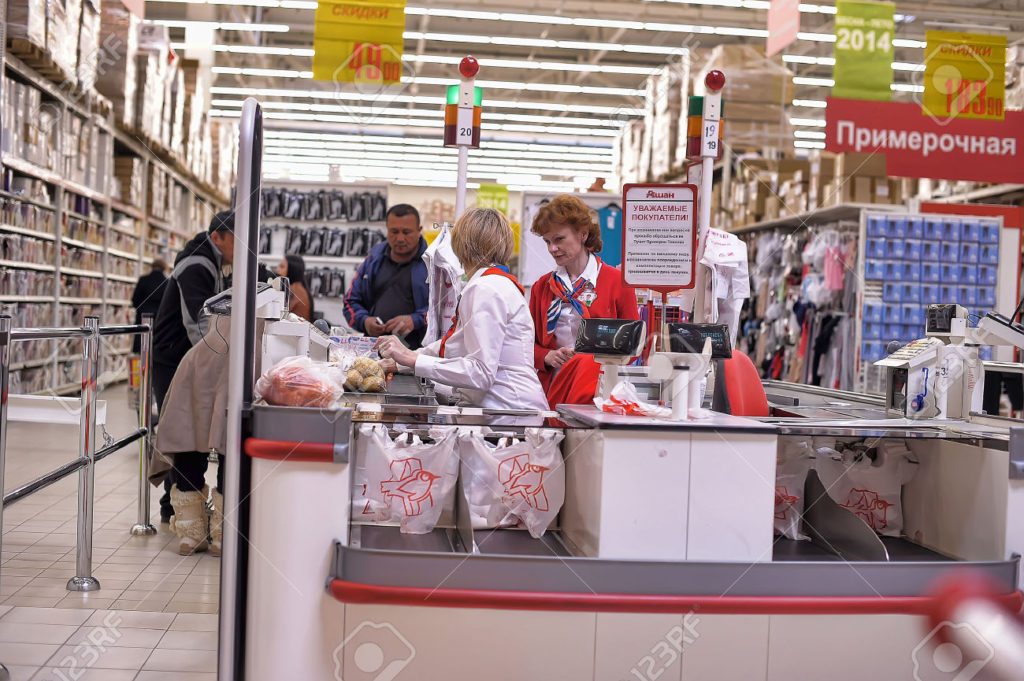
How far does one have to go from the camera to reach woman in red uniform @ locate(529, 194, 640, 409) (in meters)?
3.57

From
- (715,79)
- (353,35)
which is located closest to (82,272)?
(353,35)

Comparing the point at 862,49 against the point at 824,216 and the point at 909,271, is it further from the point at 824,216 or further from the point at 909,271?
the point at 909,271

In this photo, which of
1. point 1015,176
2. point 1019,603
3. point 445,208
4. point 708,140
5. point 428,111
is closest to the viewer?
point 1019,603

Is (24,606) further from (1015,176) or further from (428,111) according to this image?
(428,111)

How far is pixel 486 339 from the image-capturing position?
2.76 meters

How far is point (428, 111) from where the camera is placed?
19.9 metres

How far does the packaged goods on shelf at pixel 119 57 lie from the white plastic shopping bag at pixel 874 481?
31.6 feet

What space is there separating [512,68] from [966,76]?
38.6 feet

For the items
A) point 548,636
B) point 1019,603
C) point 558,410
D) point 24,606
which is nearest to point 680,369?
point 558,410

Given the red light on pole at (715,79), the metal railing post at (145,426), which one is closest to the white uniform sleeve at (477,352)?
the red light on pole at (715,79)

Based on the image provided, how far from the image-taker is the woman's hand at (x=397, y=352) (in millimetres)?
2775

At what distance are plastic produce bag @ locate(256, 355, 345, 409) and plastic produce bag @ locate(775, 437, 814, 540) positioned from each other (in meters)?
1.29

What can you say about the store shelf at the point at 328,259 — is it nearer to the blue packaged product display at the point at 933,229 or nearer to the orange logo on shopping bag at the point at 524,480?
the blue packaged product display at the point at 933,229

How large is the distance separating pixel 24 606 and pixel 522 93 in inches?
705
